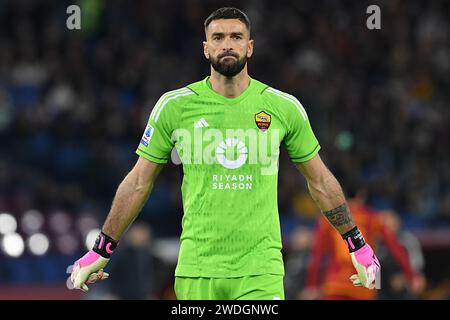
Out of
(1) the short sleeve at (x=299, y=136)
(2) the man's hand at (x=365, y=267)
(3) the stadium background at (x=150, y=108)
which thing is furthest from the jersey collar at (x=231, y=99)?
(3) the stadium background at (x=150, y=108)

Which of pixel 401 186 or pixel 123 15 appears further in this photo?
pixel 123 15

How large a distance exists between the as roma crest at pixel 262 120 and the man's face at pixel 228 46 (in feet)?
0.92

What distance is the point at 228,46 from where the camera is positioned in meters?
6.60

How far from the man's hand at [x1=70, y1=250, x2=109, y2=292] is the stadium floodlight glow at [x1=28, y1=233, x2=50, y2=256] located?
26.3 feet

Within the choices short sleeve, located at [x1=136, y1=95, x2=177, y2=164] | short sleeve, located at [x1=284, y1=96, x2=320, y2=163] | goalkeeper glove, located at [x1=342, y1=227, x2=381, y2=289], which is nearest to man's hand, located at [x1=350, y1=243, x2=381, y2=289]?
goalkeeper glove, located at [x1=342, y1=227, x2=381, y2=289]

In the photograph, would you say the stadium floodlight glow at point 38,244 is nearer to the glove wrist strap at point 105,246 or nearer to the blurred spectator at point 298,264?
the blurred spectator at point 298,264

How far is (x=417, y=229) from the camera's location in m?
16.1

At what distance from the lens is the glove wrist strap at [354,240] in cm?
691

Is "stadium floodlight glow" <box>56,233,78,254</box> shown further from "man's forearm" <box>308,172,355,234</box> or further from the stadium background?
"man's forearm" <box>308,172,355,234</box>

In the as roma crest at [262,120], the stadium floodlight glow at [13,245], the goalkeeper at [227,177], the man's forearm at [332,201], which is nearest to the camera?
the goalkeeper at [227,177]

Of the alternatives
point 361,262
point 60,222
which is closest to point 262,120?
point 361,262

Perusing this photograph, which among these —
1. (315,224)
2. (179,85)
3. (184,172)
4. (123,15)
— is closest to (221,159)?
(184,172)

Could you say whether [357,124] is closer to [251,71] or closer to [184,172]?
[251,71]

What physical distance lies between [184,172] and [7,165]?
920 cm
